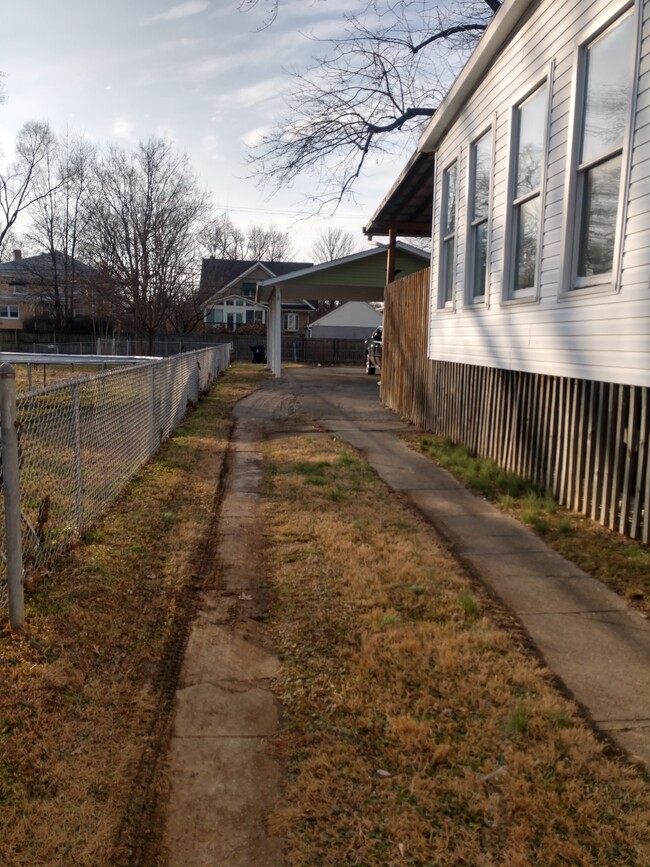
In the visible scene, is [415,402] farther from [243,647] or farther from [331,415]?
[243,647]

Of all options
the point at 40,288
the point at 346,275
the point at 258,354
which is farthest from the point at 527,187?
the point at 40,288

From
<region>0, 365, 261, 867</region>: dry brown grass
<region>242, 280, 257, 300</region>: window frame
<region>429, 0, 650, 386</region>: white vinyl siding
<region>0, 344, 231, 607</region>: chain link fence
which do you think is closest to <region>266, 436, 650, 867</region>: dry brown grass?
<region>0, 365, 261, 867</region>: dry brown grass

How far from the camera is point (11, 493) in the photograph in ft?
11.8

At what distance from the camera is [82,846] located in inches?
86.8

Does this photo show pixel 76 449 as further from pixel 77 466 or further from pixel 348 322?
pixel 348 322

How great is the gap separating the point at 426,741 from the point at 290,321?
6237 cm

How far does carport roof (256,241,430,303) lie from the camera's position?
23422mm

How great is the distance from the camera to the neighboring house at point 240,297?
4841 cm

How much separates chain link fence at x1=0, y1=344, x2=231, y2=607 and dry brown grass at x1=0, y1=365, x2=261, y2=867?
0.71 ft

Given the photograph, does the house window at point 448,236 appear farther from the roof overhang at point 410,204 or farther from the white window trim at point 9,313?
the white window trim at point 9,313

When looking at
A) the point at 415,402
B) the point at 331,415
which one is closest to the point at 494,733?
the point at 415,402

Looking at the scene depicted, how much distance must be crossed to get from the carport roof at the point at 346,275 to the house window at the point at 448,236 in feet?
39.6

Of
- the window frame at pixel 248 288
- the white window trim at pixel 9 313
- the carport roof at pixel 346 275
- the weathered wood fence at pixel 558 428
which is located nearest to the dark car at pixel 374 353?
the carport roof at pixel 346 275

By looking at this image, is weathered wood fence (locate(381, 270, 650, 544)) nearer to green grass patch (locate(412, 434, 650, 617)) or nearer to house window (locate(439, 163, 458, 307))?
green grass patch (locate(412, 434, 650, 617))
